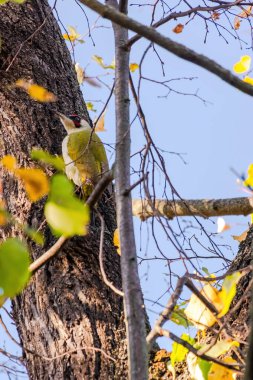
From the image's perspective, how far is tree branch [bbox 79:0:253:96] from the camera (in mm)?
1822

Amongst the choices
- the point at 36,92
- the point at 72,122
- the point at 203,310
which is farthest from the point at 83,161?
the point at 203,310

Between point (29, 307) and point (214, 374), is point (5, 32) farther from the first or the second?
point (214, 374)

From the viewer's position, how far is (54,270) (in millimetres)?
3145

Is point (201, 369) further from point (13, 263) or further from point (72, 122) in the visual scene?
point (72, 122)

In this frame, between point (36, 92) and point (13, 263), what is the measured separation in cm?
226

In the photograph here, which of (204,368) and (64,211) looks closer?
(64,211)

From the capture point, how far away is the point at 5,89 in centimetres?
379

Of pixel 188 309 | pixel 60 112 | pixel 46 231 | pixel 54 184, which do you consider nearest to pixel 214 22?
pixel 60 112

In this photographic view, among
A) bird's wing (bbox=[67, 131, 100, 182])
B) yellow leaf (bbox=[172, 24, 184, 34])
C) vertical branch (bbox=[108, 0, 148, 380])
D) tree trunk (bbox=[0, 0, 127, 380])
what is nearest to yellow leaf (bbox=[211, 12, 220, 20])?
yellow leaf (bbox=[172, 24, 184, 34])

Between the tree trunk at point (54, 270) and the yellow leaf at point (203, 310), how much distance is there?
0.37 m

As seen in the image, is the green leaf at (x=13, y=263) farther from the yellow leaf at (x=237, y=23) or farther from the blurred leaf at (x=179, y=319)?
the yellow leaf at (x=237, y=23)

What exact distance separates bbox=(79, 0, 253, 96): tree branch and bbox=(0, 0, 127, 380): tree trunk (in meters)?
1.27

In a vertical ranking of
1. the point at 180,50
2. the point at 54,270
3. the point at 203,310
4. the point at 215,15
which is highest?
the point at 215,15

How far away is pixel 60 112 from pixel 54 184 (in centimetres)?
235
